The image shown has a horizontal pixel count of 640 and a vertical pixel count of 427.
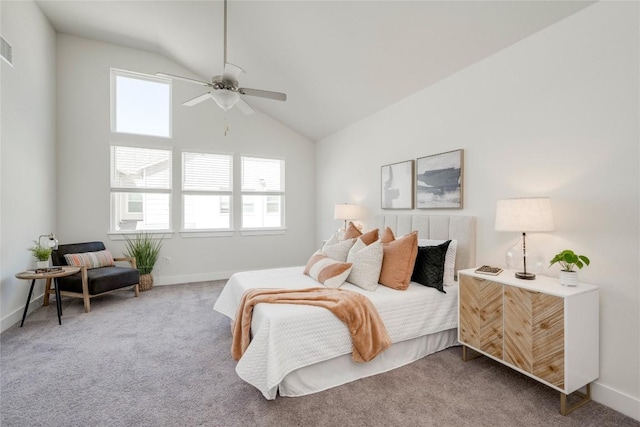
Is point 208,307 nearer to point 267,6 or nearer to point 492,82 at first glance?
point 267,6

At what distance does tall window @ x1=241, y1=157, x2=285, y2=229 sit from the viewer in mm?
5684

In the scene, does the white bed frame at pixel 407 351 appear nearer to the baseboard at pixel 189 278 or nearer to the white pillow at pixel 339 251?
the white pillow at pixel 339 251

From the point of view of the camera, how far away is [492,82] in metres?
2.76

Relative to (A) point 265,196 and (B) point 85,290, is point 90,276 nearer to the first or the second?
(B) point 85,290

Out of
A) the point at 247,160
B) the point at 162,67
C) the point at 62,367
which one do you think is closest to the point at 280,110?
the point at 247,160

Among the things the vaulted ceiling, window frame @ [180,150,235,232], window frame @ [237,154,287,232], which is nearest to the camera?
the vaulted ceiling

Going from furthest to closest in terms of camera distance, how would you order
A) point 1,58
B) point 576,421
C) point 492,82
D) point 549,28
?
point 1,58 → point 492,82 → point 549,28 → point 576,421

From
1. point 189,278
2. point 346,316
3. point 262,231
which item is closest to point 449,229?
point 346,316

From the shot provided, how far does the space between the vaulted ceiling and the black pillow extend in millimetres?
1862

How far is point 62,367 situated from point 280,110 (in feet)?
14.8

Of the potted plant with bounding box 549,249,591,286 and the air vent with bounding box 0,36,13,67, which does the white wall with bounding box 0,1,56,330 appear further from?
the potted plant with bounding box 549,249,591,286

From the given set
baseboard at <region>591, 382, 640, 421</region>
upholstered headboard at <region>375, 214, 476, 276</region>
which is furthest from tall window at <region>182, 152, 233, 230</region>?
baseboard at <region>591, 382, 640, 421</region>

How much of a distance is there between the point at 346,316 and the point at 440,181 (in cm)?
193

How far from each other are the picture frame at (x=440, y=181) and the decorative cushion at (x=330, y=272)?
131 centimetres
